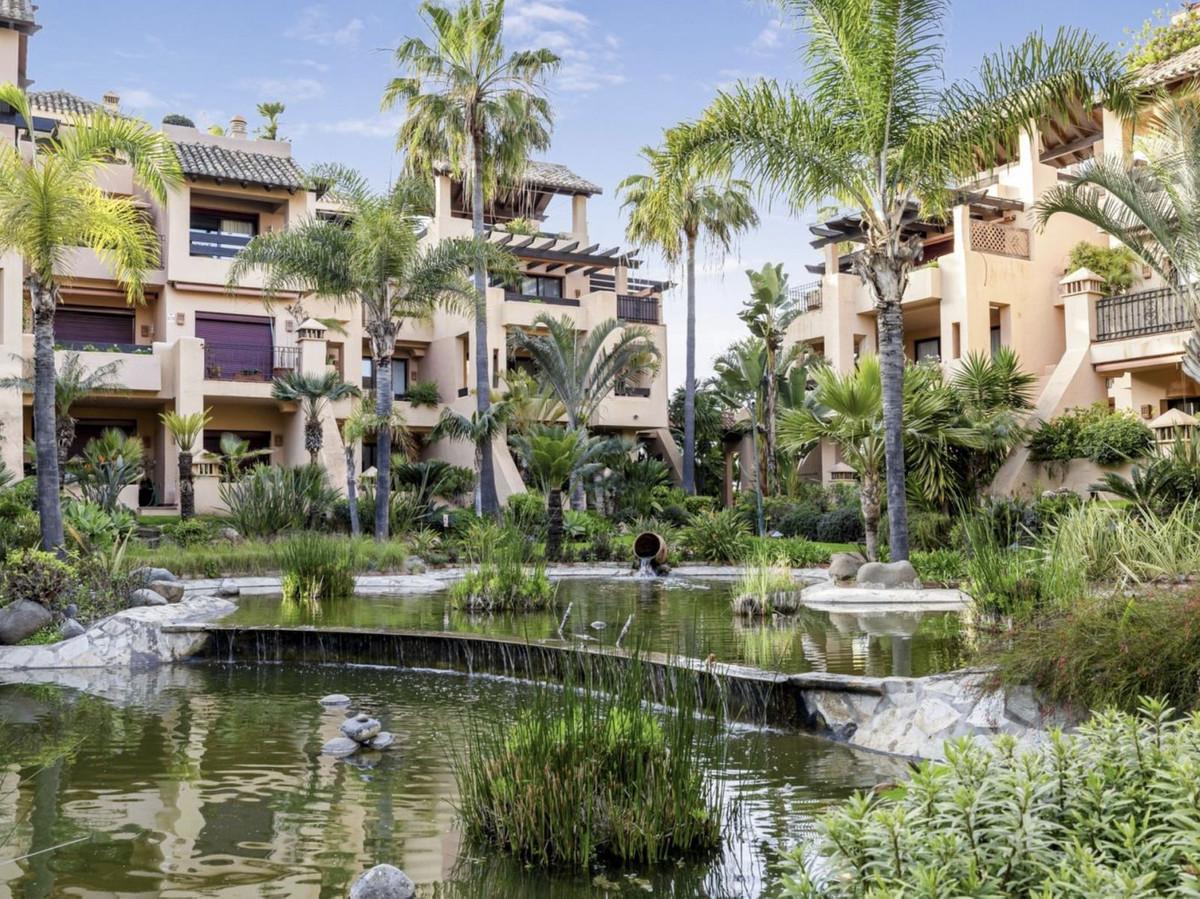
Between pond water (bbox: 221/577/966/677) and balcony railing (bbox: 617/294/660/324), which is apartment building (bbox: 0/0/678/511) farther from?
pond water (bbox: 221/577/966/677)

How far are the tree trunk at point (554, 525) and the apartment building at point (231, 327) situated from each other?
624 cm

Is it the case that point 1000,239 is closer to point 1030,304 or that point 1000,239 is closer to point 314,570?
point 1030,304

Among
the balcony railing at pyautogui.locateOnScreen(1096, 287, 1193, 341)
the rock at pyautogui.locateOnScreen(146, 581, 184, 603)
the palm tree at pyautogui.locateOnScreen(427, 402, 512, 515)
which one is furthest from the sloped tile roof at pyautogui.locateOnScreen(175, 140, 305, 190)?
the balcony railing at pyautogui.locateOnScreen(1096, 287, 1193, 341)

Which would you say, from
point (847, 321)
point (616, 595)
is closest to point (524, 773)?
point (616, 595)

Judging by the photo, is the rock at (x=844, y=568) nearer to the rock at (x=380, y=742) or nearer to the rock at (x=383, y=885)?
the rock at (x=380, y=742)

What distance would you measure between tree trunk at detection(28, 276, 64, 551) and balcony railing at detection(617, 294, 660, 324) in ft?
64.3

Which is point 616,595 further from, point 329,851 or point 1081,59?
point 329,851

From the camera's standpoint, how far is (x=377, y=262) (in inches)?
861

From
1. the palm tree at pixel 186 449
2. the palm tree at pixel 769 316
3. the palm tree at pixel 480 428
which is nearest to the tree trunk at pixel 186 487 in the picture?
the palm tree at pixel 186 449

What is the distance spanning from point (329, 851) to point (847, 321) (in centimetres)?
2640

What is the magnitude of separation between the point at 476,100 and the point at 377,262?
5863 mm

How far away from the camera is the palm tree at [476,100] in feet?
82.2

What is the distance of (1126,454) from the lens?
813 inches

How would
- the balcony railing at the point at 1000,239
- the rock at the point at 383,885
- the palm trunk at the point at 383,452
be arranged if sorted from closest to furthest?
the rock at the point at 383,885
the palm trunk at the point at 383,452
the balcony railing at the point at 1000,239
